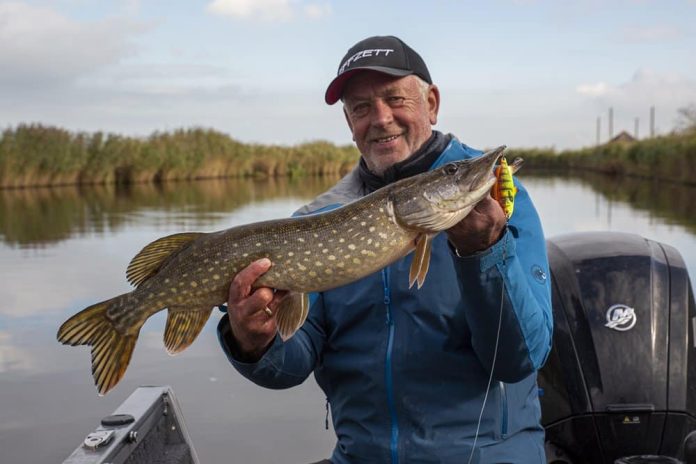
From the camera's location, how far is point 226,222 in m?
15.7

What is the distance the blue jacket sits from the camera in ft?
7.63

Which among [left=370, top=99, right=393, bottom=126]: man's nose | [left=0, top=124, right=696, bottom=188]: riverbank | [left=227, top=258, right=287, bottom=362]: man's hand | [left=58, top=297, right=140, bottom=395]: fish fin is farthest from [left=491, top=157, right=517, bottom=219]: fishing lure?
[left=0, top=124, right=696, bottom=188]: riverbank

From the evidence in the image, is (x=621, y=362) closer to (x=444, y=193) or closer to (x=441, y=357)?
(x=441, y=357)

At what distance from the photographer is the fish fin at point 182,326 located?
2.60 m

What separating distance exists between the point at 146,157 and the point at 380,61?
31.6 metres

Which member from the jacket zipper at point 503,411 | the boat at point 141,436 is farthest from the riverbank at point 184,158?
the jacket zipper at point 503,411

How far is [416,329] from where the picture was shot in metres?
2.59

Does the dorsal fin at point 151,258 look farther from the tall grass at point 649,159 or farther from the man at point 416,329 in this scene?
the tall grass at point 649,159

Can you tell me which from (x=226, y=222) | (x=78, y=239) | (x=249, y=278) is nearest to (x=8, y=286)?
(x=78, y=239)

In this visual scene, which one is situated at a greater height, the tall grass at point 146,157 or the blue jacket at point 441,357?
the tall grass at point 146,157

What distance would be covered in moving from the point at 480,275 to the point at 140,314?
1235 millimetres

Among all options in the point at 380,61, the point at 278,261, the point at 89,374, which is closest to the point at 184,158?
the point at 89,374

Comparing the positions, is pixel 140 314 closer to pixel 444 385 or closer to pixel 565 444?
pixel 444 385

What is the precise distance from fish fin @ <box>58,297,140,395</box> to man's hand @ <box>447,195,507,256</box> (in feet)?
4.04
